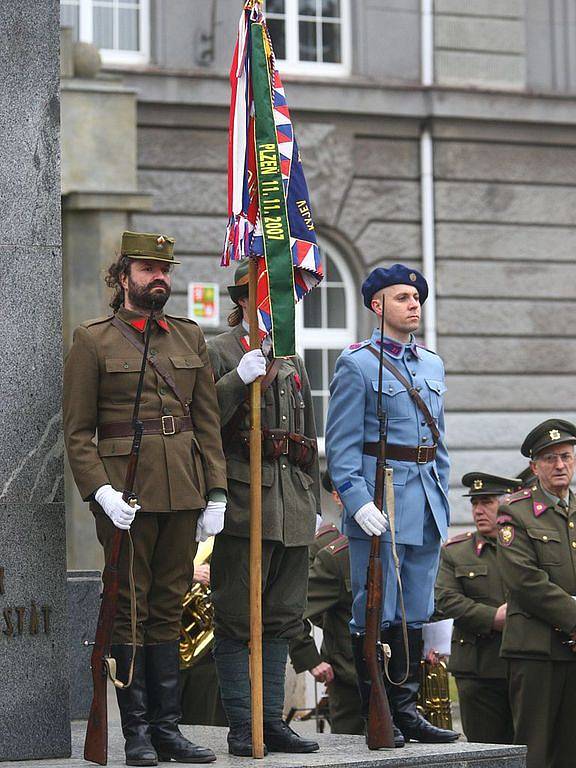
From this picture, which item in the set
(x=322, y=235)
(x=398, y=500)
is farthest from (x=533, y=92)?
(x=398, y=500)

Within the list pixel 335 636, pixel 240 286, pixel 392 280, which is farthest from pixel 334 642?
pixel 240 286

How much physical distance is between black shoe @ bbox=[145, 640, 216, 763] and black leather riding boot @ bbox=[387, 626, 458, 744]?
913 millimetres

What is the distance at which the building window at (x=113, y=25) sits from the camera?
1769cm

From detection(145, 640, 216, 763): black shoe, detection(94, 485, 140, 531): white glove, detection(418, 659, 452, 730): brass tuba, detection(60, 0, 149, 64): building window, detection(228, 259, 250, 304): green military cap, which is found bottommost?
detection(418, 659, 452, 730): brass tuba

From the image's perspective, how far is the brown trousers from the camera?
6.58 meters

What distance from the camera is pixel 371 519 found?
7.04 meters

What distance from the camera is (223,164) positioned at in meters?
17.6

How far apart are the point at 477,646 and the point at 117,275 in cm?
343

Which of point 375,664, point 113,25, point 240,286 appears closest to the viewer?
point 375,664

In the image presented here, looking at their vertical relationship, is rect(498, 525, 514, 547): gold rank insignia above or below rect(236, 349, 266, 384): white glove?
below

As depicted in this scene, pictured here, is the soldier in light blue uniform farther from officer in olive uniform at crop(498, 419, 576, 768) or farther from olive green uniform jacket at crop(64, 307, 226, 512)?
officer in olive uniform at crop(498, 419, 576, 768)

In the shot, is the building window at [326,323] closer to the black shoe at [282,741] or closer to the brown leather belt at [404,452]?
the brown leather belt at [404,452]

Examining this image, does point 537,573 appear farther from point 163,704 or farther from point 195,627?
point 163,704

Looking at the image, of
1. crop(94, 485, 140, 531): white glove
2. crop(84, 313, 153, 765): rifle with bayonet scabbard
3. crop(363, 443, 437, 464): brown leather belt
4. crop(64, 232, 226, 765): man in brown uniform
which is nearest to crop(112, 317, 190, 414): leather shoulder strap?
crop(64, 232, 226, 765): man in brown uniform
